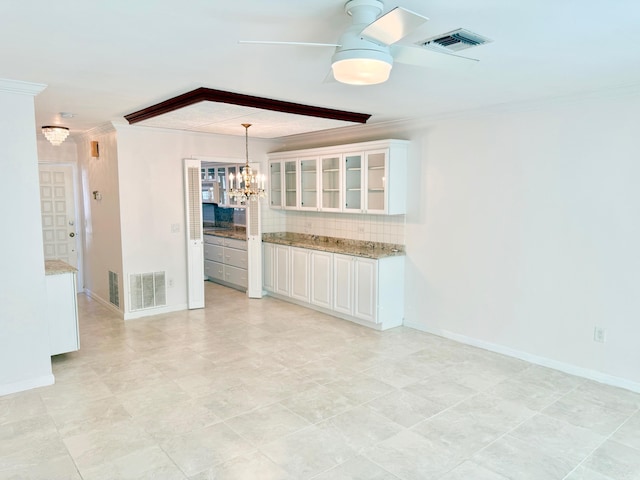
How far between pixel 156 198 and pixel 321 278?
2369 millimetres

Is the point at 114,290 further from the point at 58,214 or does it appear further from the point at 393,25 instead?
the point at 393,25

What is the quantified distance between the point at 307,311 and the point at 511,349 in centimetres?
263

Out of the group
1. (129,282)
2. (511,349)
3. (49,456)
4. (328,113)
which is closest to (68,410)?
(49,456)

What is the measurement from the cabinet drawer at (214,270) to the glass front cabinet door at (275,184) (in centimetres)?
158

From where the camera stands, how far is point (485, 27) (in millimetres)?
2270

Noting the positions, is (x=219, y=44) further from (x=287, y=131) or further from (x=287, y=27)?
(x=287, y=131)

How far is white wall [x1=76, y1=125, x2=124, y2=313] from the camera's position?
566 cm

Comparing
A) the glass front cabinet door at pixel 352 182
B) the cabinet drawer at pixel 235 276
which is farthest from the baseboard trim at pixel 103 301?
the glass front cabinet door at pixel 352 182

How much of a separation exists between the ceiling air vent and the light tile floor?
7.96 ft

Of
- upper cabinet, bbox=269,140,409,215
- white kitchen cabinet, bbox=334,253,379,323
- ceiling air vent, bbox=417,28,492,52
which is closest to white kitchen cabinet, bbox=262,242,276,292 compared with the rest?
upper cabinet, bbox=269,140,409,215

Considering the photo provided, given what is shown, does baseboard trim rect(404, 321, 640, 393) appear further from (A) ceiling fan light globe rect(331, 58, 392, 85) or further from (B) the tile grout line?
(A) ceiling fan light globe rect(331, 58, 392, 85)

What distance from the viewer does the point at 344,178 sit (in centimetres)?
573

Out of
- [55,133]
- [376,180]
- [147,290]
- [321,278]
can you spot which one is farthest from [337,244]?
[55,133]

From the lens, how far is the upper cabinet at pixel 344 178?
17.1 feet
